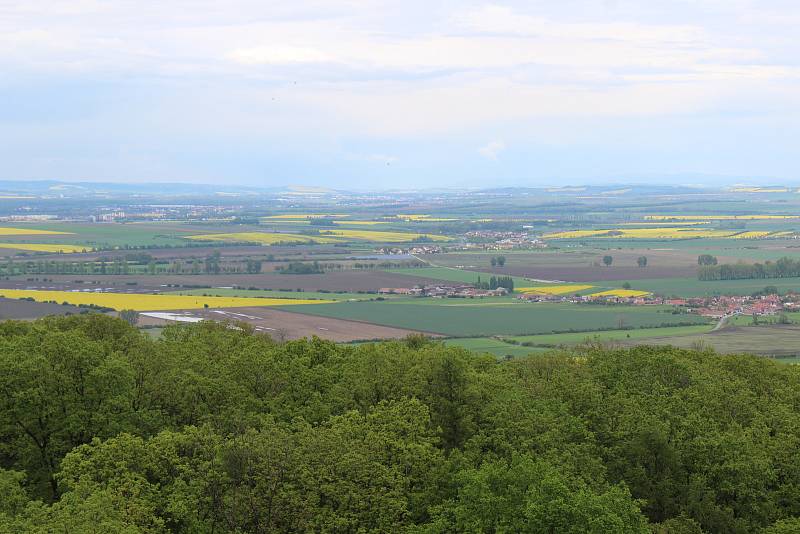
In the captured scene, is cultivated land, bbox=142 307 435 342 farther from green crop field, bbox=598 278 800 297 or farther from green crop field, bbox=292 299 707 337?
green crop field, bbox=598 278 800 297

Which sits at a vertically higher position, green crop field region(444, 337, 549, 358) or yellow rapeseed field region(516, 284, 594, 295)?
green crop field region(444, 337, 549, 358)

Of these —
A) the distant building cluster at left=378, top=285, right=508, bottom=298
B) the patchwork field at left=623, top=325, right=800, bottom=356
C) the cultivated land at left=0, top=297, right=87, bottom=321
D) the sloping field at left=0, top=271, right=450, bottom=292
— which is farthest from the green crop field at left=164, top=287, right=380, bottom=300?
the patchwork field at left=623, top=325, right=800, bottom=356

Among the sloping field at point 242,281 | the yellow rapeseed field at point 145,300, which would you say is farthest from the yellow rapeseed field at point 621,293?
the yellow rapeseed field at point 145,300

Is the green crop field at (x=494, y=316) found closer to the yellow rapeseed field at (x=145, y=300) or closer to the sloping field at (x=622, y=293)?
the yellow rapeseed field at (x=145, y=300)

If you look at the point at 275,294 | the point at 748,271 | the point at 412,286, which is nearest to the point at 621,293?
the point at 412,286

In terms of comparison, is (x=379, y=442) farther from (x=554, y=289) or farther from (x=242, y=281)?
(x=242, y=281)

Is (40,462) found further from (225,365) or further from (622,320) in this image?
(622,320)
